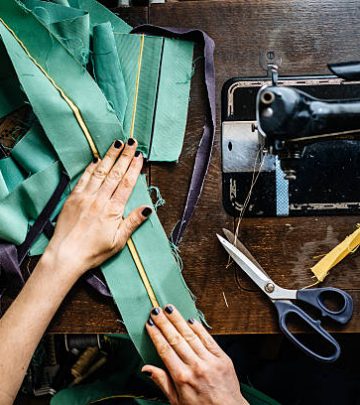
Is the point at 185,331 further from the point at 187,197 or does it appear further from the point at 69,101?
the point at 69,101

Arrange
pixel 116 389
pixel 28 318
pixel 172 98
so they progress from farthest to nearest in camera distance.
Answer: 1. pixel 116 389
2. pixel 172 98
3. pixel 28 318

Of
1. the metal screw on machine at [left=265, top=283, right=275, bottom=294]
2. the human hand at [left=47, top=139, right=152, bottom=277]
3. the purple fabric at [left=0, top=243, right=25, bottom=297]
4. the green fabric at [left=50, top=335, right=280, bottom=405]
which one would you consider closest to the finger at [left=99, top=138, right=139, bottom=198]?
the human hand at [left=47, top=139, right=152, bottom=277]

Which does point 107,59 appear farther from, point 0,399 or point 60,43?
point 0,399

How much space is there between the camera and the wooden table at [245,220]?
123cm

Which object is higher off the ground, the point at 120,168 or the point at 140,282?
the point at 120,168

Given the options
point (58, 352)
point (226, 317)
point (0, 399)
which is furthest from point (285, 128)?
point (58, 352)

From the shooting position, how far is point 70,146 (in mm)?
1230

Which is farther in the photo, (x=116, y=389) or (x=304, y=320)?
(x=116, y=389)

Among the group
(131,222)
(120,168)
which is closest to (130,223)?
(131,222)

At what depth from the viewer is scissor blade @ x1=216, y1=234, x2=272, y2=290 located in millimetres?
1206

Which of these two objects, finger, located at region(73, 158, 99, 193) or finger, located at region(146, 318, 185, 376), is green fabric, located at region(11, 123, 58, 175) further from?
finger, located at region(146, 318, 185, 376)

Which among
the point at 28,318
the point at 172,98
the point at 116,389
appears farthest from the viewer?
the point at 116,389

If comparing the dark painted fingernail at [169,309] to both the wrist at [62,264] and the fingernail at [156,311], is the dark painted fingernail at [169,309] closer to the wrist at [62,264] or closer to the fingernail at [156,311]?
the fingernail at [156,311]

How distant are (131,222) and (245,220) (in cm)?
22
